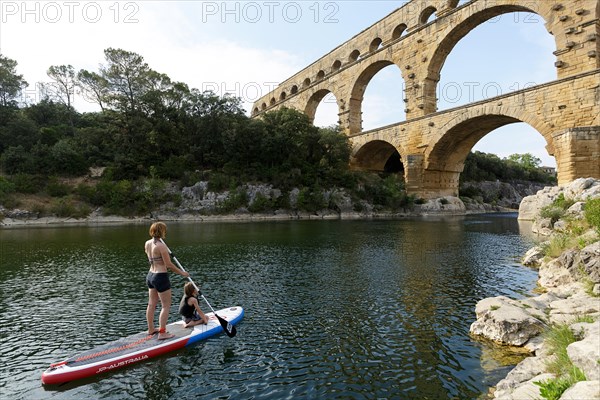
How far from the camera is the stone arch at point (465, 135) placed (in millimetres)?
26766

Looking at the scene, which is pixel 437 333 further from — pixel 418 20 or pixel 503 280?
pixel 418 20

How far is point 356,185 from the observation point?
1718 inches

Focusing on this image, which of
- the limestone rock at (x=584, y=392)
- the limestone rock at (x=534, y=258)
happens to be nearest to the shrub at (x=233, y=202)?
the limestone rock at (x=534, y=258)

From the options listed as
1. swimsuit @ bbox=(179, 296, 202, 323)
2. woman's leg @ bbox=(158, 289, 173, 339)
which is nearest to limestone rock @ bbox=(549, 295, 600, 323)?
swimsuit @ bbox=(179, 296, 202, 323)

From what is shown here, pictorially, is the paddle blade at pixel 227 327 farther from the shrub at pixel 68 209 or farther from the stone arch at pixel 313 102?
the stone arch at pixel 313 102

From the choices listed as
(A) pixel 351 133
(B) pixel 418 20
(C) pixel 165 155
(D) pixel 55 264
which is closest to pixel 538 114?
(B) pixel 418 20

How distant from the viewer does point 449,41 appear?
112 feet

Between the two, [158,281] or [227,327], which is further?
[227,327]

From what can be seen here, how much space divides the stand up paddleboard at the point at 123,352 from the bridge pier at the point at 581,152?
25000mm

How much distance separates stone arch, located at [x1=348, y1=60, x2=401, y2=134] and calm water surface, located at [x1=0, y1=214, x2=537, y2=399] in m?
32.5

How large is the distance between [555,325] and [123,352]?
701 centimetres

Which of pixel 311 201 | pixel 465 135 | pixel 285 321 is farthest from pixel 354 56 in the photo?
pixel 285 321

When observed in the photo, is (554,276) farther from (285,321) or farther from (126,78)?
(126,78)

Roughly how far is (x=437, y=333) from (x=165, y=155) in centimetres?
4460
